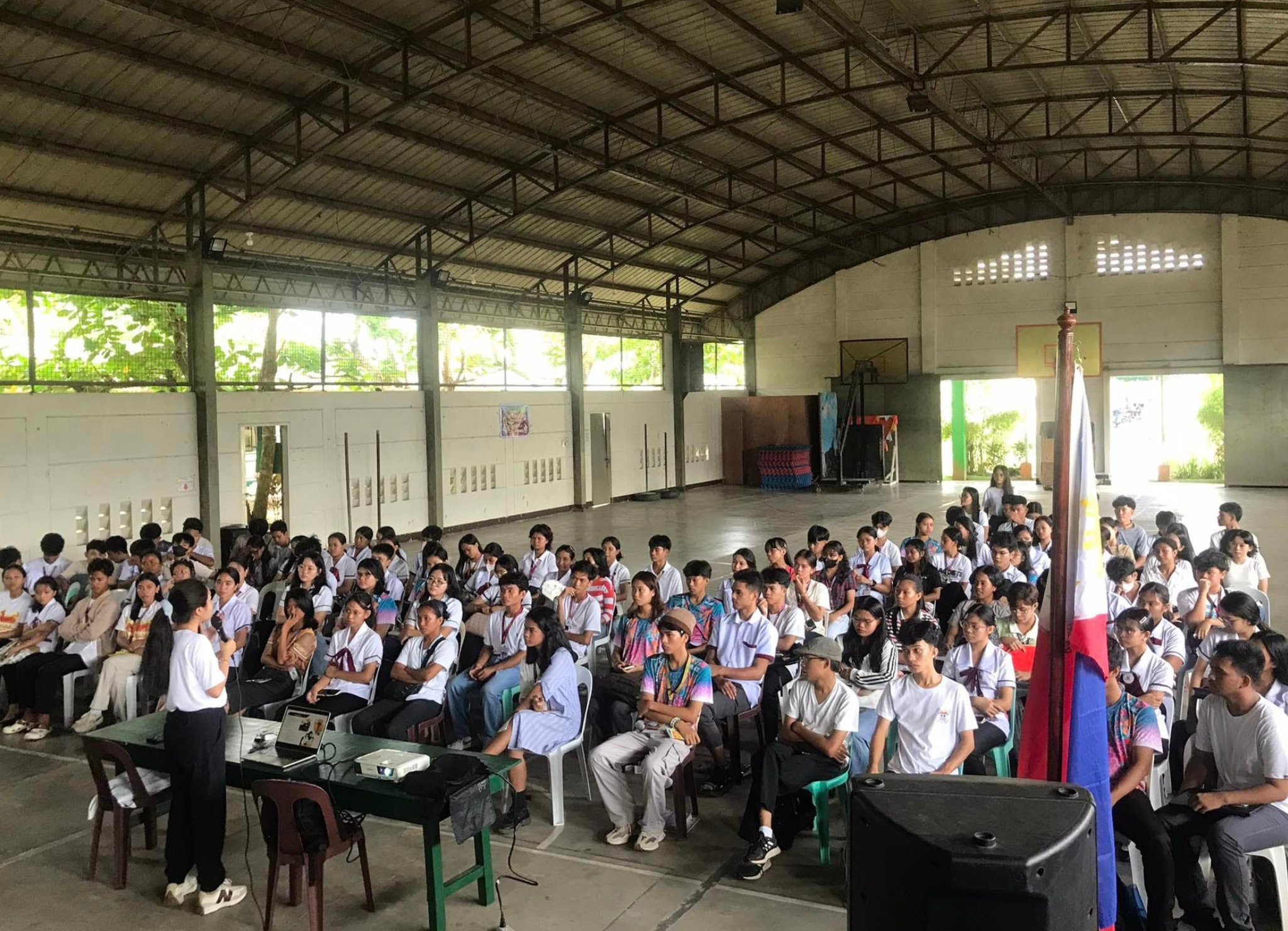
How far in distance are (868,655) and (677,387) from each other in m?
19.2

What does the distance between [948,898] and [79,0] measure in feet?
34.7

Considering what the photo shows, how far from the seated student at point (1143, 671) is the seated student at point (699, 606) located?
2323 mm

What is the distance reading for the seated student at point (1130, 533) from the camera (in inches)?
336

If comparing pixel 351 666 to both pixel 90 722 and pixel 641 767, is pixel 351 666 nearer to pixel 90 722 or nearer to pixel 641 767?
pixel 641 767

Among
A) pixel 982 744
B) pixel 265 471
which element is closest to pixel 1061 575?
pixel 982 744

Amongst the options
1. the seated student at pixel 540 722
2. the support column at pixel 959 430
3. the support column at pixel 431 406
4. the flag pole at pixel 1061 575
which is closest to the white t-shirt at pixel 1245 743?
the flag pole at pixel 1061 575

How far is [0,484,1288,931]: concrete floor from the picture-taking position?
14.6 ft

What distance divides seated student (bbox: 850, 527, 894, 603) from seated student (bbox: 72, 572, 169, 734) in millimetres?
5205

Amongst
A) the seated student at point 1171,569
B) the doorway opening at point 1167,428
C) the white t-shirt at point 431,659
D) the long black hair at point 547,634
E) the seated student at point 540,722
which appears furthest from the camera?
the doorway opening at point 1167,428

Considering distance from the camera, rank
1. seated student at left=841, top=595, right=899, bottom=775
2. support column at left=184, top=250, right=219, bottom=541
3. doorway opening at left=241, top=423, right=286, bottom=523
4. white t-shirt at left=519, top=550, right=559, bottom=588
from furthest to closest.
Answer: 1. doorway opening at left=241, top=423, right=286, bottom=523
2. support column at left=184, top=250, right=219, bottom=541
3. white t-shirt at left=519, top=550, right=559, bottom=588
4. seated student at left=841, top=595, right=899, bottom=775

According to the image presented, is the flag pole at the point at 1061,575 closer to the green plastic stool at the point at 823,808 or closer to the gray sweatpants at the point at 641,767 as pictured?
the green plastic stool at the point at 823,808

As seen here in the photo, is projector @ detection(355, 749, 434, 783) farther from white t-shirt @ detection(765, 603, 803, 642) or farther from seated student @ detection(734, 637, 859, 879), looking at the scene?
white t-shirt @ detection(765, 603, 803, 642)

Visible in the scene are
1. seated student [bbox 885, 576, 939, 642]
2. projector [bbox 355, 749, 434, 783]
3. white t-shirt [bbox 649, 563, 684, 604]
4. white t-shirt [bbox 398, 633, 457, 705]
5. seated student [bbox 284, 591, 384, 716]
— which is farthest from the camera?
white t-shirt [bbox 649, 563, 684, 604]

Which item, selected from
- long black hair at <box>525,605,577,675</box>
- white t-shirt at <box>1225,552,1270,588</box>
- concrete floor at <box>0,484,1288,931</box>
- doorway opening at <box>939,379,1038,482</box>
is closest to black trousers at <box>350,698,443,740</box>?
concrete floor at <box>0,484,1288,931</box>
